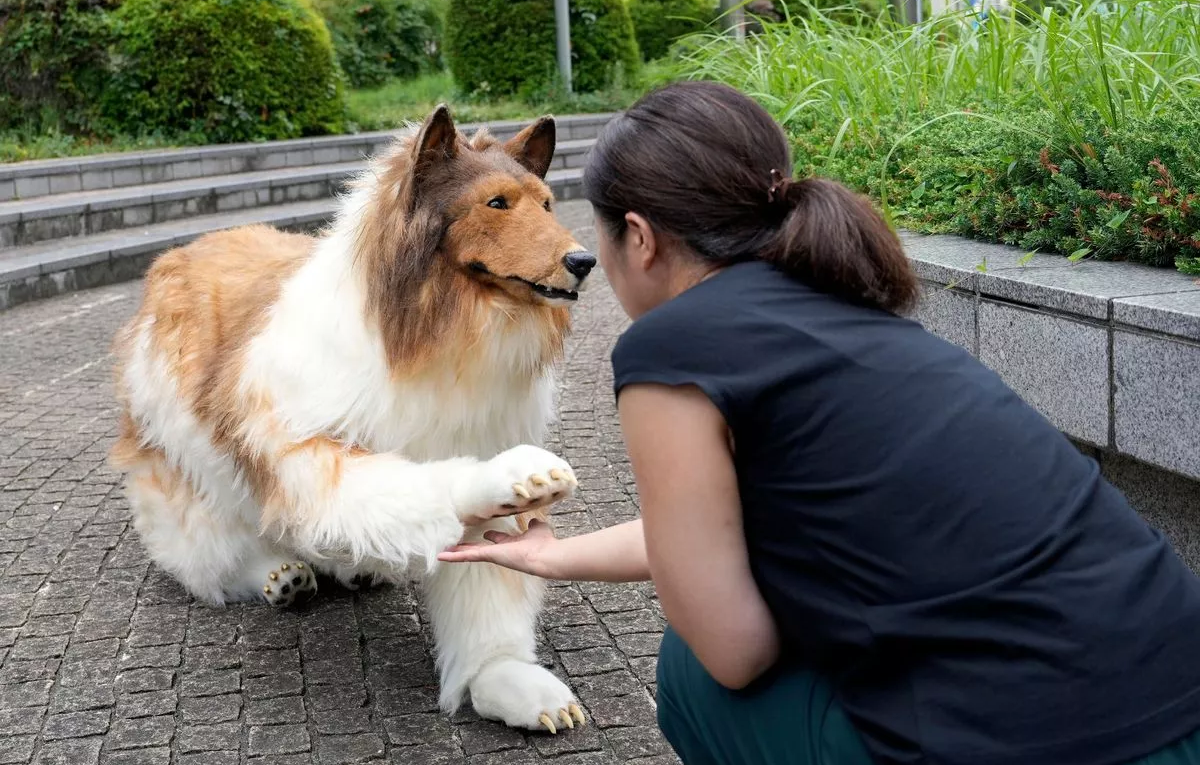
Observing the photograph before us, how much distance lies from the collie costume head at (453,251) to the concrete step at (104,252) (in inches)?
263

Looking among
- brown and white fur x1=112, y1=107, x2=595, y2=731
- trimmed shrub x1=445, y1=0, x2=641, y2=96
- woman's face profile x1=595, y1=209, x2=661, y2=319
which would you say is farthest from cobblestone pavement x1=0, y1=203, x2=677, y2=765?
trimmed shrub x1=445, y1=0, x2=641, y2=96

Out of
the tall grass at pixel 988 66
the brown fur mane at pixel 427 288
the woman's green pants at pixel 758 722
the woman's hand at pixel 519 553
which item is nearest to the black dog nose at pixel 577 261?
the brown fur mane at pixel 427 288

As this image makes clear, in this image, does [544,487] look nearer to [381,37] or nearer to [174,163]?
[174,163]

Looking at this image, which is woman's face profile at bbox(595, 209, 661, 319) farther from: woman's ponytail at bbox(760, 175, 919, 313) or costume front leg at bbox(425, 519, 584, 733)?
costume front leg at bbox(425, 519, 584, 733)

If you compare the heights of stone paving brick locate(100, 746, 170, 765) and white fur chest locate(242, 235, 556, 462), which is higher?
white fur chest locate(242, 235, 556, 462)

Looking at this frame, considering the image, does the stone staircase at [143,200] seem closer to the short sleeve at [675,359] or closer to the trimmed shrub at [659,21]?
the trimmed shrub at [659,21]

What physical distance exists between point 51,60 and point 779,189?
12.5m

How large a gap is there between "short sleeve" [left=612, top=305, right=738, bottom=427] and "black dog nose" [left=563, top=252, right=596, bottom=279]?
1.17 metres

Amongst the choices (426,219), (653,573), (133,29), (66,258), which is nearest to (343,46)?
(133,29)

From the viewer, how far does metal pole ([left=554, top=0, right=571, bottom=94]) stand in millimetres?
16125

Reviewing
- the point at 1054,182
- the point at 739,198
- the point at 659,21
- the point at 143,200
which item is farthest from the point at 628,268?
the point at 659,21

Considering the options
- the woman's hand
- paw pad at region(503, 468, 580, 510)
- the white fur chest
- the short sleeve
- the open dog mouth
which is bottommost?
the woman's hand

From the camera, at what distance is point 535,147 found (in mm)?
3678

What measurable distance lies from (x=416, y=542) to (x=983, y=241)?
2.70m
